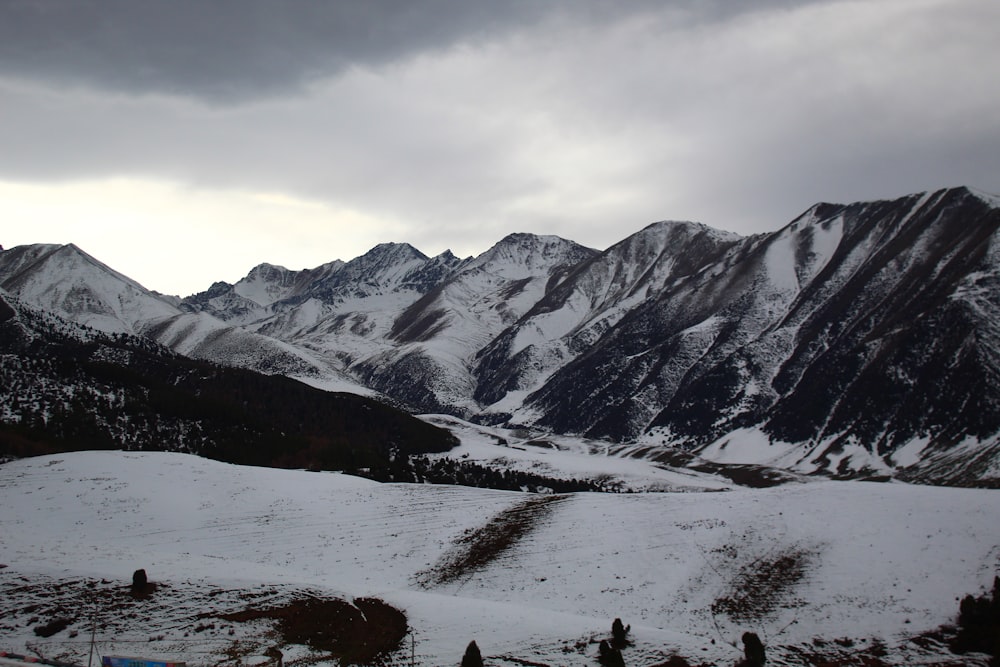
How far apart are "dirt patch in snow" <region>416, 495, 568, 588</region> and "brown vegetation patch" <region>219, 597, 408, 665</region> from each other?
45.5 feet

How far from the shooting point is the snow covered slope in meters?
42.9

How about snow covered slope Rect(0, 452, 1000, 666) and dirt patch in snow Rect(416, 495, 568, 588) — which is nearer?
snow covered slope Rect(0, 452, 1000, 666)

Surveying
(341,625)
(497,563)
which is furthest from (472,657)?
(497,563)

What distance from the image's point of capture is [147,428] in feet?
630

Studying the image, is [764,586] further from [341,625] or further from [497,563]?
[341,625]

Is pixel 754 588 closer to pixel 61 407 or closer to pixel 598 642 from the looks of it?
pixel 598 642

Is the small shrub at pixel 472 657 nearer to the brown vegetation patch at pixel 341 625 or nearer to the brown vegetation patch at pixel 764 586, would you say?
the brown vegetation patch at pixel 341 625

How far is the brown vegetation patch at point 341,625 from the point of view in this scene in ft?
134

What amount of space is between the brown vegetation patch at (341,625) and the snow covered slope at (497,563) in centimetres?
107

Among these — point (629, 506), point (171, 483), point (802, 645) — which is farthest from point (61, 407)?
point (802, 645)

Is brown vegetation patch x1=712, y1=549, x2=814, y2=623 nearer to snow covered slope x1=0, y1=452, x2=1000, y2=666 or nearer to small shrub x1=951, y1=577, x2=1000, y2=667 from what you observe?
snow covered slope x1=0, y1=452, x2=1000, y2=666

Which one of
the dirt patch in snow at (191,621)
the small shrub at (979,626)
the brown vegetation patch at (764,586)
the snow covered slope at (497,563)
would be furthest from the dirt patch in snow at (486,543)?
the small shrub at (979,626)

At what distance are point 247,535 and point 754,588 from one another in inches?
1785

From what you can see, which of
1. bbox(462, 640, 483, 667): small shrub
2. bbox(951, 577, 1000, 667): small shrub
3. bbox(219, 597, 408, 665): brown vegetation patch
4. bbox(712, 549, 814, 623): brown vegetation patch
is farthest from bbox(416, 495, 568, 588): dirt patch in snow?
bbox(951, 577, 1000, 667): small shrub
